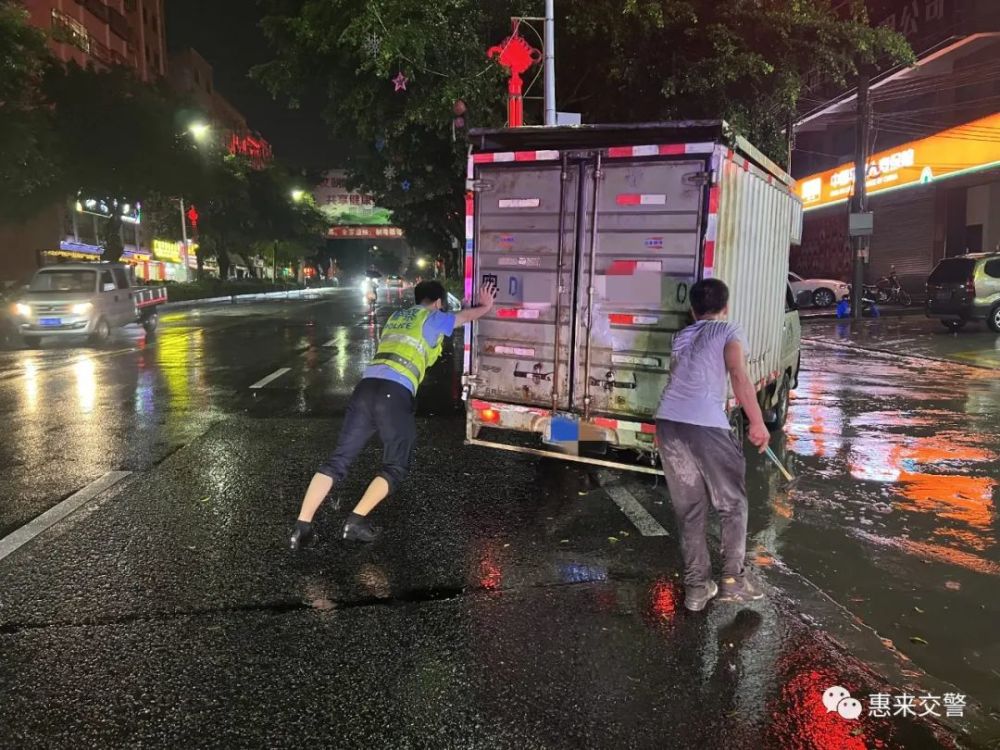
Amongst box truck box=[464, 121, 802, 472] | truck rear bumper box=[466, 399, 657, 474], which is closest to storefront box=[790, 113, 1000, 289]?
box truck box=[464, 121, 802, 472]

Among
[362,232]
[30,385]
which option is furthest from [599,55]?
[362,232]

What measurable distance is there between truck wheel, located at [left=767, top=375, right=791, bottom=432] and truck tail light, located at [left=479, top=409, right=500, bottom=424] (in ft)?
11.8

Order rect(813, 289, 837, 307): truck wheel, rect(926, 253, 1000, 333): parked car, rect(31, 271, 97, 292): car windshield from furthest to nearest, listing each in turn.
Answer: rect(813, 289, 837, 307): truck wheel, rect(31, 271, 97, 292): car windshield, rect(926, 253, 1000, 333): parked car

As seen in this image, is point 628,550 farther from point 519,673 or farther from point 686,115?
point 686,115

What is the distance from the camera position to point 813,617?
3.82m

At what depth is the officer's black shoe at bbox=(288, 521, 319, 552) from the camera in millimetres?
4648

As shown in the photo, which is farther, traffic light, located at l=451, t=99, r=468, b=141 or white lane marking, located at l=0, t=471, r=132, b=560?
traffic light, located at l=451, t=99, r=468, b=141

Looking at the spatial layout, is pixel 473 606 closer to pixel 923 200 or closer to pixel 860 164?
pixel 860 164

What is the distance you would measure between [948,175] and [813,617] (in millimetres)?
25534

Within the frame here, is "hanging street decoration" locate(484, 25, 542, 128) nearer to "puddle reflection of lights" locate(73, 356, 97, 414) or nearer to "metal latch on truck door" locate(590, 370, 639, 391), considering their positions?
"puddle reflection of lights" locate(73, 356, 97, 414)

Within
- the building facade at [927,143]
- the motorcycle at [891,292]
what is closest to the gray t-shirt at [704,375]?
the building facade at [927,143]

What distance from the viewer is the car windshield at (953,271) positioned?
17469mm

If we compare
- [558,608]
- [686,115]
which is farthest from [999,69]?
[558,608]

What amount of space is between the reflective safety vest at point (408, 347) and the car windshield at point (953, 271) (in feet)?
56.1
